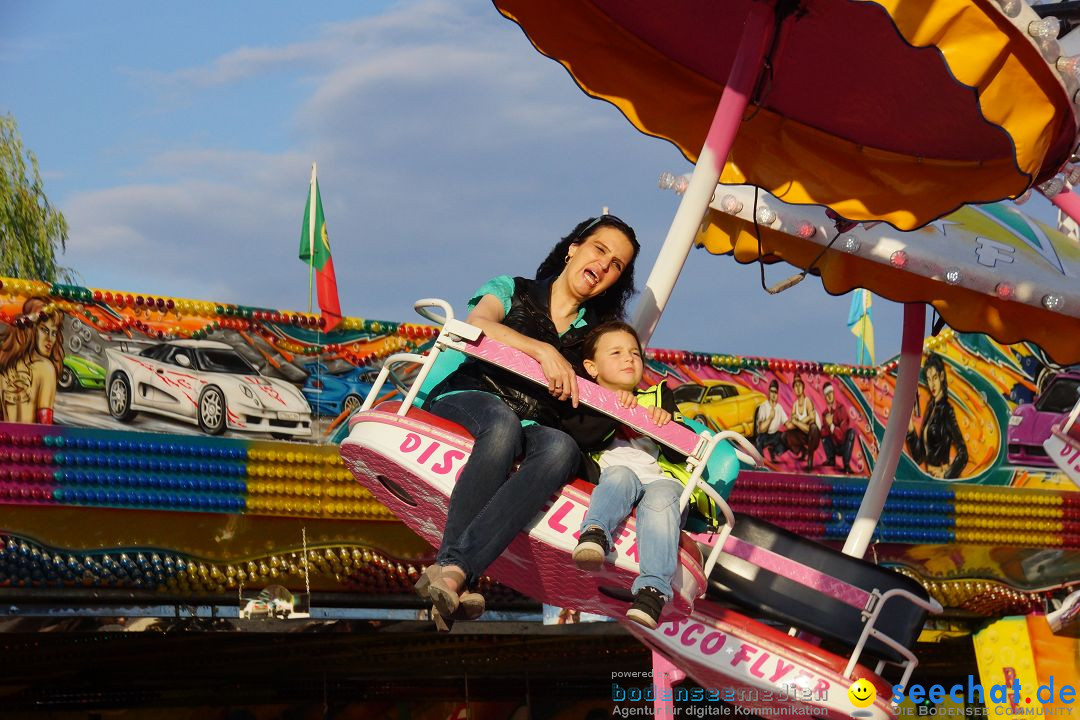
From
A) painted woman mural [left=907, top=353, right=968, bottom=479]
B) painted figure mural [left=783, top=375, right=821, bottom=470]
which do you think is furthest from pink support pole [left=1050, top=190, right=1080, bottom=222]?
painted woman mural [left=907, top=353, right=968, bottom=479]

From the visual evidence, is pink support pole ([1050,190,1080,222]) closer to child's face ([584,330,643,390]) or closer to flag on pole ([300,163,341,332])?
child's face ([584,330,643,390])

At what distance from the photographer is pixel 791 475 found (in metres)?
9.17

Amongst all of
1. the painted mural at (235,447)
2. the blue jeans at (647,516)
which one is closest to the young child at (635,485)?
the blue jeans at (647,516)

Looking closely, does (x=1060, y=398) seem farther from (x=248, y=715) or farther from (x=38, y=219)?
(x=38, y=219)

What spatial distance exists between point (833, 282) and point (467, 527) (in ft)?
10.3

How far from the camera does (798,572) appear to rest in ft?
16.5

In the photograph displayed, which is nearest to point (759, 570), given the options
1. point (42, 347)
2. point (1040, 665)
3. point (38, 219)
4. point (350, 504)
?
point (350, 504)

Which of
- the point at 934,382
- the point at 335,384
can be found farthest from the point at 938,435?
the point at 335,384

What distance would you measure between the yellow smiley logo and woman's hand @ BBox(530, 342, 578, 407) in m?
1.79

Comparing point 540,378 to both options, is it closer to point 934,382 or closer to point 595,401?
point 595,401

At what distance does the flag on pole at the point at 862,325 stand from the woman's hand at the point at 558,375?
1039cm

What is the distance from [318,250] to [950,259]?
5238 mm

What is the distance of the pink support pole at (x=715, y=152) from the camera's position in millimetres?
4863

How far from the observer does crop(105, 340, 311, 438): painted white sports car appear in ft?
24.1
